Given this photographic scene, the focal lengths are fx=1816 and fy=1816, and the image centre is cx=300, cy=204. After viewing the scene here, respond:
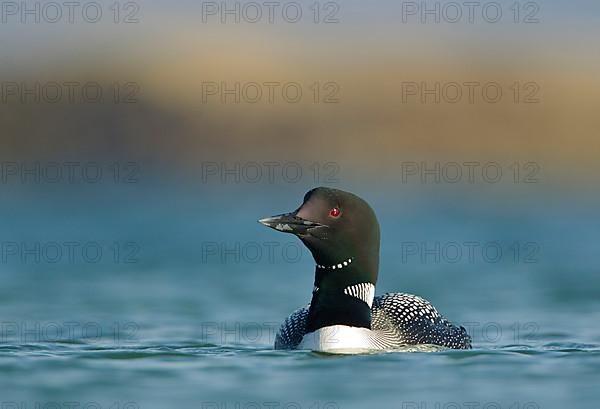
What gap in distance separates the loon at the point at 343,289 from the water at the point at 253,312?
0.20 metres

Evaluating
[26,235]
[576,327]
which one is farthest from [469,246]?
[576,327]

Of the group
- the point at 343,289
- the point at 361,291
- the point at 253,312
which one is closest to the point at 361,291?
the point at 361,291

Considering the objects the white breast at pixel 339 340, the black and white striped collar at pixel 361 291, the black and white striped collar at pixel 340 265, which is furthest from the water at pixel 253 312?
the black and white striped collar at pixel 340 265

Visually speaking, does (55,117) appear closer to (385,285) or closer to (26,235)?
(26,235)

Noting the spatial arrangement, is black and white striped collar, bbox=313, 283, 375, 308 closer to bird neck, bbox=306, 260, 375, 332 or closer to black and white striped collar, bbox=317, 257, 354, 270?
bird neck, bbox=306, 260, 375, 332

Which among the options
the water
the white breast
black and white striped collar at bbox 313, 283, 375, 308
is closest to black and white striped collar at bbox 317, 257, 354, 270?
black and white striped collar at bbox 313, 283, 375, 308

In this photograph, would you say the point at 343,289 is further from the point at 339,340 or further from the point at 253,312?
the point at 253,312

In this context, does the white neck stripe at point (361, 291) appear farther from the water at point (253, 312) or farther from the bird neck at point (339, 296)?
the water at point (253, 312)

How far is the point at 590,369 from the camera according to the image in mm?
12305

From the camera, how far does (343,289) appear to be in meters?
12.5

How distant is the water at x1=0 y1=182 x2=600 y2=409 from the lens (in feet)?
37.9

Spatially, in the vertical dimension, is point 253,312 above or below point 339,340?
above

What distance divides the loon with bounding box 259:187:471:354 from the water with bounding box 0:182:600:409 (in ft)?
0.65

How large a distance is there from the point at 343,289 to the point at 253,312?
398 centimetres
